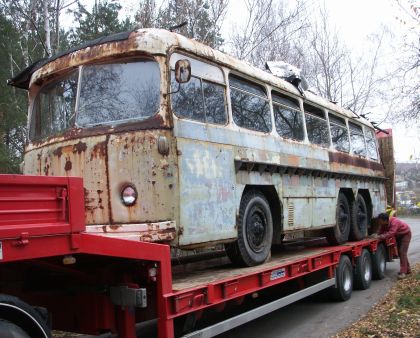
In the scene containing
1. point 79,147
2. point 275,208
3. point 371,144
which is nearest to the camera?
point 79,147

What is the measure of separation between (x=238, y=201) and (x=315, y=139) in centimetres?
316

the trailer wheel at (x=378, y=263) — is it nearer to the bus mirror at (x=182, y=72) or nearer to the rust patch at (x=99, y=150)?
the bus mirror at (x=182, y=72)

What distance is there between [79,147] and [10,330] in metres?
2.50

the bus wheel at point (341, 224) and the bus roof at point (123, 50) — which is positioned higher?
the bus roof at point (123, 50)

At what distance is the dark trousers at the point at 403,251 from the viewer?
35.3 feet

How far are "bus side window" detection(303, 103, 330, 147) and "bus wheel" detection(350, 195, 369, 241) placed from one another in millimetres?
1831

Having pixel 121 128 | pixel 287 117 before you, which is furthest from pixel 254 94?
pixel 121 128

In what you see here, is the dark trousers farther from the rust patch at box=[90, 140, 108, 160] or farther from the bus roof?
the rust patch at box=[90, 140, 108, 160]

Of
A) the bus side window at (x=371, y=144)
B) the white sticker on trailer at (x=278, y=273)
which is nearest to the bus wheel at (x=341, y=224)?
the bus side window at (x=371, y=144)

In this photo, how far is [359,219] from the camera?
10.6 m

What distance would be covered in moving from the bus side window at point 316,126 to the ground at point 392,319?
276 centimetres

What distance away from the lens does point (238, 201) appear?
5984 mm

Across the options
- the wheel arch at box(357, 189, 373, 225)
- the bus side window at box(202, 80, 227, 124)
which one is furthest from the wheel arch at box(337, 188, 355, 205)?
the bus side window at box(202, 80, 227, 124)

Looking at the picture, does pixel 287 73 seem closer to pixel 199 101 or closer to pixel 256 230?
pixel 256 230
